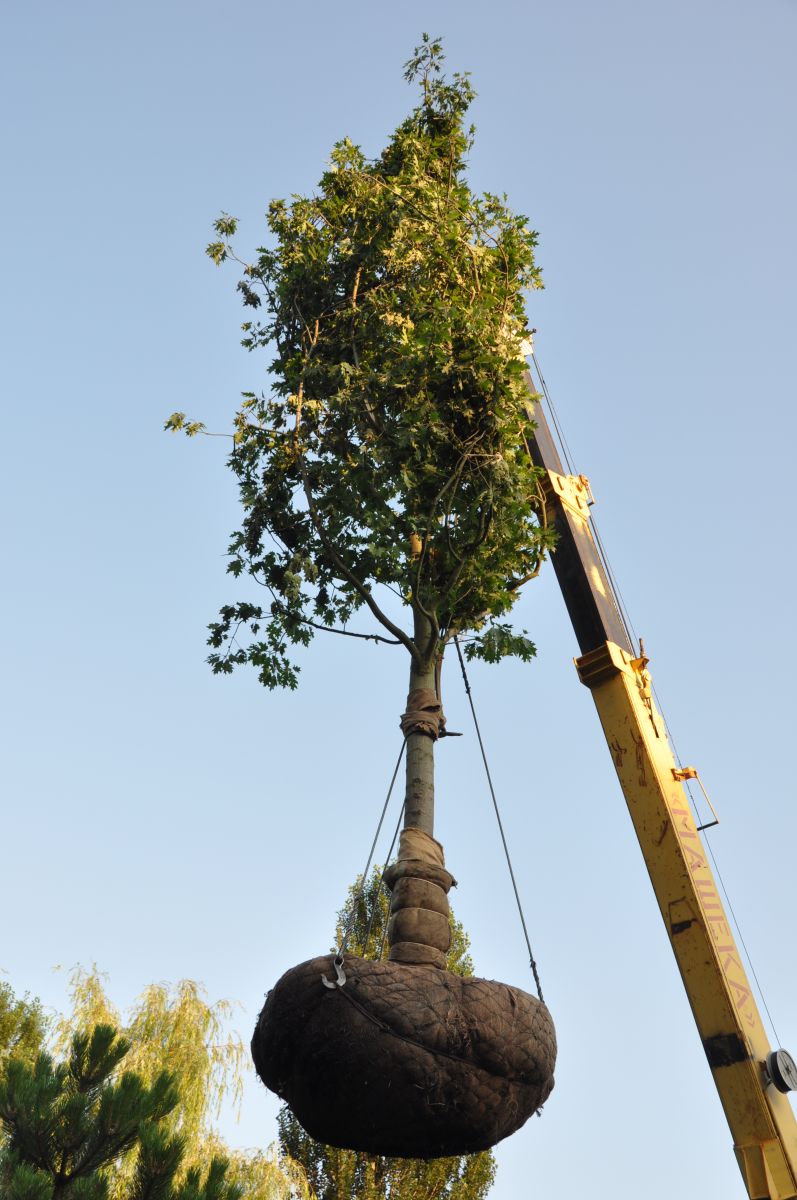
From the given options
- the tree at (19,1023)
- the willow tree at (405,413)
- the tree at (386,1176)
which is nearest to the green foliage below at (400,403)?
the willow tree at (405,413)

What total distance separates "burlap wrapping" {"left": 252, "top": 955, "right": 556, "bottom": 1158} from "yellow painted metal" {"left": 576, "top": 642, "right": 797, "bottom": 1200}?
15.4 feet

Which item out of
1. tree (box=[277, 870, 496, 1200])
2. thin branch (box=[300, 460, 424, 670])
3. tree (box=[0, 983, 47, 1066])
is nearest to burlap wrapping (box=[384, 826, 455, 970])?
thin branch (box=[300, 460, 424, 670])

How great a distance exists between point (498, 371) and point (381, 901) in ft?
55.1

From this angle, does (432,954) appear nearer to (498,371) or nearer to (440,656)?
(440,656)

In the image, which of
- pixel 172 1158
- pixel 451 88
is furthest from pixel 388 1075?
pixel 451 88

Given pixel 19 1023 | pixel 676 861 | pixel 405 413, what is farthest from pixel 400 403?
pixel 19 1023

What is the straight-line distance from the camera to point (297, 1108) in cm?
413

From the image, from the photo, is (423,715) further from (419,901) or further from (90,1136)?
(90,1136)

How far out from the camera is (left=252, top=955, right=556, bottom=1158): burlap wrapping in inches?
151

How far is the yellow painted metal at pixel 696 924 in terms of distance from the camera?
25.4ft

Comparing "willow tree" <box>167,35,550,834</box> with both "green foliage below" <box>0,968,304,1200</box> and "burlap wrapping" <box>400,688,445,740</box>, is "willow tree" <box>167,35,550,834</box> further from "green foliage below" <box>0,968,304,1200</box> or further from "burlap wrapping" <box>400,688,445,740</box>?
"green foliage below" <box>0,968,304,1200</box>

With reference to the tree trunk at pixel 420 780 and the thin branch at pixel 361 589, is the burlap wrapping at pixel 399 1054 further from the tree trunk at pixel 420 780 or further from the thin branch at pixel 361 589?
the thin branch at pixel 361 589

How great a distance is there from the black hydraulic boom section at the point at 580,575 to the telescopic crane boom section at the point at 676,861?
0.01 meters

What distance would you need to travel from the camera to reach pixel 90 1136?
29.3 ft
